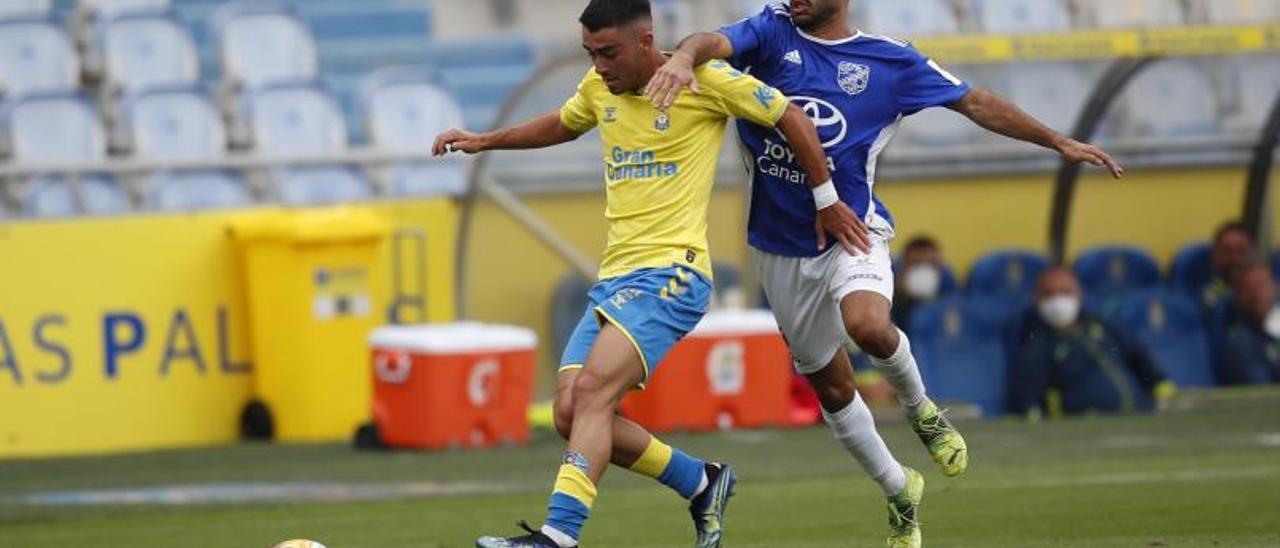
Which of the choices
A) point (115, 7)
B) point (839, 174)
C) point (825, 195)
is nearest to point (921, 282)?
point (115, 7)

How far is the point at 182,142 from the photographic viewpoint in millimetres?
17766

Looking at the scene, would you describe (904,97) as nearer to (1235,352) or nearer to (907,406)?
(907,406)

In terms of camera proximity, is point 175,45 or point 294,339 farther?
point 175,45

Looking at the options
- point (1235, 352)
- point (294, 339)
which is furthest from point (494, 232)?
point (1235, 352)

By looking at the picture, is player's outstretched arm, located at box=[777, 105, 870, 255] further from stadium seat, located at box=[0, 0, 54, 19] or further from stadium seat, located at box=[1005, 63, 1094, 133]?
stadium seat, located at box=[0, 0, 54, 19]

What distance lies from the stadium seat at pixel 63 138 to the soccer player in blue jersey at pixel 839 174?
9119mm

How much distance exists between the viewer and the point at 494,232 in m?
18.0

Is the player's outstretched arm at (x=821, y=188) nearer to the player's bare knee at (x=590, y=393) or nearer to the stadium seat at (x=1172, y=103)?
the player's bare knee at (x=590, y=393)

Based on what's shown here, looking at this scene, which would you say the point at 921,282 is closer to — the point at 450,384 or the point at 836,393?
the point at 450,384

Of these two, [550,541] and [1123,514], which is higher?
[550,541]

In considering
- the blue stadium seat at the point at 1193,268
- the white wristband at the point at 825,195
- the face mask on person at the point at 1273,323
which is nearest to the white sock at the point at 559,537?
the white wristband at the point at 825,195

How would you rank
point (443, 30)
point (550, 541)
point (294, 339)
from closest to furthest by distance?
point (550, 541) < point (294, 339) < point (443, 30)

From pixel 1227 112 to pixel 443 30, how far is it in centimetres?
672

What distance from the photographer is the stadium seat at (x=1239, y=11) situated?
16.6m
